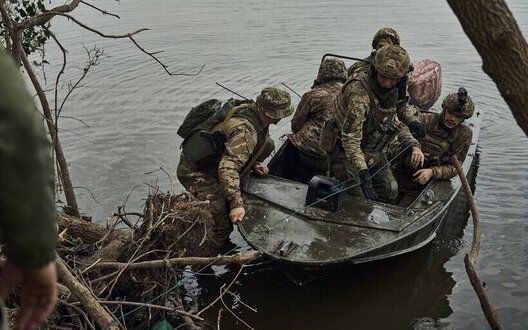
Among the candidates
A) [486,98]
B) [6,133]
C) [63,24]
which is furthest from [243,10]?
[6,133]

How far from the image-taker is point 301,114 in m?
8.08

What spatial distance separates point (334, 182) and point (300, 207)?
18.4 inches

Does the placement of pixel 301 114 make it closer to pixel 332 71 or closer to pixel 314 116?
pixel 314 116

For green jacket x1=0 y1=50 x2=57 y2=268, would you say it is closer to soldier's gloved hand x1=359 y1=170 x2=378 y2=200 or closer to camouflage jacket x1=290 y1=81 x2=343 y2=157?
soldier's gloved hand x1=359 y1=170 x2=378 y2=200

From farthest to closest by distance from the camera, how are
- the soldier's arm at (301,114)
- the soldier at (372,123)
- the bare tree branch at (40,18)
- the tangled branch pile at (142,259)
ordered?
the soldier's arm at (301,114)
the soldier at (372,123)
the bare tree branch at (40,18)
the tangled branch pile at (142,259)

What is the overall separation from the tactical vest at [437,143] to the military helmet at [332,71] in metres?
1.48

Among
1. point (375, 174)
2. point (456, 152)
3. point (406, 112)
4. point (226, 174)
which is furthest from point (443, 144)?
point (226, 174)

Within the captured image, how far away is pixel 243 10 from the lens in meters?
23.8

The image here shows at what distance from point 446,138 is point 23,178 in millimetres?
6453

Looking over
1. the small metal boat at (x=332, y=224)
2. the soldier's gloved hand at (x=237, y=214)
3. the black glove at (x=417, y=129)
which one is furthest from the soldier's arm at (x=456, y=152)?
the soldier's gloved hand at (x=237, y=214)

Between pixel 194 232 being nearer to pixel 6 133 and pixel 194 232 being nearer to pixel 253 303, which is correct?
pixel 253 303

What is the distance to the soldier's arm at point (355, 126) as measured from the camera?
621cm

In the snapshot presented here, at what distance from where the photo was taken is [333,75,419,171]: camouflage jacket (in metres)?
6.23

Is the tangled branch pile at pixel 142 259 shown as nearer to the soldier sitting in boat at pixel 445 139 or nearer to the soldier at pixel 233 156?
the soldier at pixel 233 156
